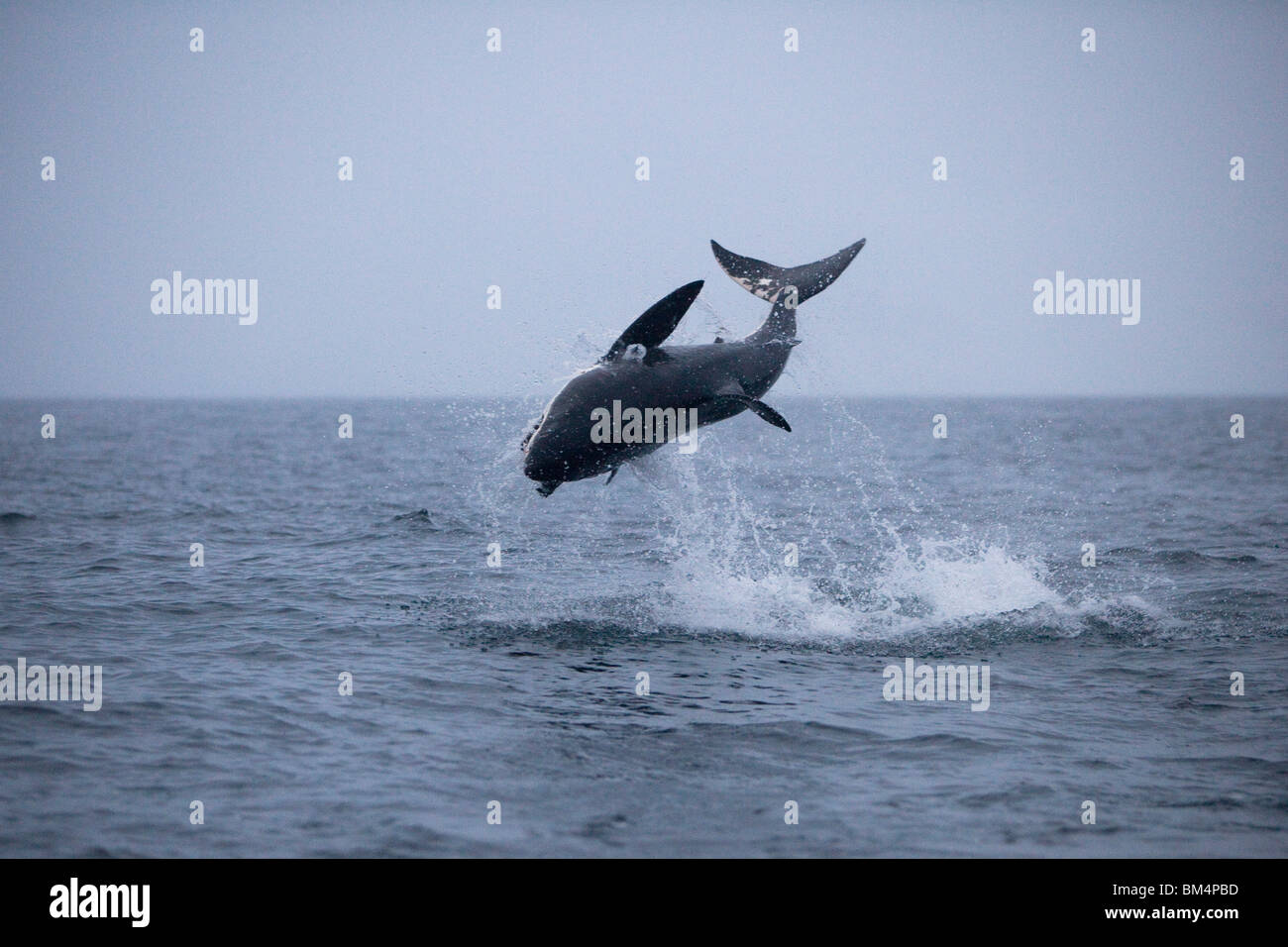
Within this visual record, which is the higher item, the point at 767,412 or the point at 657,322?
the point at 657,322

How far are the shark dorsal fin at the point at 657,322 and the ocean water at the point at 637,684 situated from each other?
2026 mm

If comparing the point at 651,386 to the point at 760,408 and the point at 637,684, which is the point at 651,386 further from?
the point at 637,684

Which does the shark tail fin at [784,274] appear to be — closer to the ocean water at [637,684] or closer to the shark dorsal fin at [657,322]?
the ocean water at [637,684]

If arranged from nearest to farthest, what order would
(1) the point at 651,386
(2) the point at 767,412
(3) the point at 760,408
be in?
(2) the point at 767,412, (3) the point at 760,408, (1) the point at 651,386

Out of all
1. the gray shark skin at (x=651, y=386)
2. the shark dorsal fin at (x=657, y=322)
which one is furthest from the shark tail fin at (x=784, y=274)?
the shark dorsal fin at (x=657, y=322)

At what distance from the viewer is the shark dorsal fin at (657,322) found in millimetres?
12777

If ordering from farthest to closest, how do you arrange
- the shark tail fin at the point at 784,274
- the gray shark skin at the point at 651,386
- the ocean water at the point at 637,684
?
the shark tail fin at the point at 784,274, the gray shark skin at the point at 651,386, the ocean water at the point at 637,684

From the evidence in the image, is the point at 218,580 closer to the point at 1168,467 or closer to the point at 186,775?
the point at 186,775

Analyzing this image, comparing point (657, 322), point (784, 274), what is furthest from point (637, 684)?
point (784, 274)

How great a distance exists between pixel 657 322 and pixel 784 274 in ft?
12.8

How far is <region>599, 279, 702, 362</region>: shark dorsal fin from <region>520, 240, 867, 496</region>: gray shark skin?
1 cm

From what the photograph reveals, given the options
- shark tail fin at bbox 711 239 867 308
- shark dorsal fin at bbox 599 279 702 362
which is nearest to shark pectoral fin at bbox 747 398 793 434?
shark dorsal fin at bbox 599 279 702 362

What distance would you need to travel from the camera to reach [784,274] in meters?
16.5

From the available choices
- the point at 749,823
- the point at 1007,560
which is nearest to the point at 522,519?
the point at 1007,560
